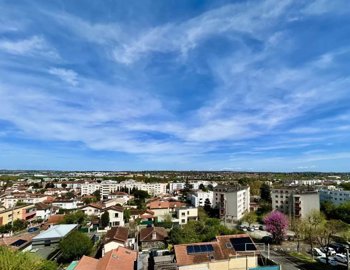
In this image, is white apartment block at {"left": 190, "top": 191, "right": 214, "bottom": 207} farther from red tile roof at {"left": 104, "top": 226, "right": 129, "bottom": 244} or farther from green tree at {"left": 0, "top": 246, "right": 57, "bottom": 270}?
green tree at {"left": 0, "top": 246, "right": 57, "bottom": 270}

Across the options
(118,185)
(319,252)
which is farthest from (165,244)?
(118,185)

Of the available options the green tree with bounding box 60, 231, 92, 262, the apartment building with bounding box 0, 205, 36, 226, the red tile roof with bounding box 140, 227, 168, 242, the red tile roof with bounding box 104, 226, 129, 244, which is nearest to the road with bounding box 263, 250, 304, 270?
the red tile roof with bounding box 140, 227, 168, 242

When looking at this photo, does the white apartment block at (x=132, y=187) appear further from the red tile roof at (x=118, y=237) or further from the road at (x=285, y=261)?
the road at (x=285, y=261)

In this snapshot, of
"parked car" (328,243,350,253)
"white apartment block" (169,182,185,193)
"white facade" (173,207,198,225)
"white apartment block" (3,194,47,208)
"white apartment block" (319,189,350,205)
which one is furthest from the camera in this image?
"white apartment block" (169,182,185,193)

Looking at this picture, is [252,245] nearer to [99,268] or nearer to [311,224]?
[99,268]

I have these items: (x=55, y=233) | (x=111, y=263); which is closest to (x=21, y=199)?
(x=55, y=233)

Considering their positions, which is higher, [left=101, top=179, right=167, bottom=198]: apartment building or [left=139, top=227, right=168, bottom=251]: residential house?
[left=101, top=179, right=167, bottom=198]: apartment building
